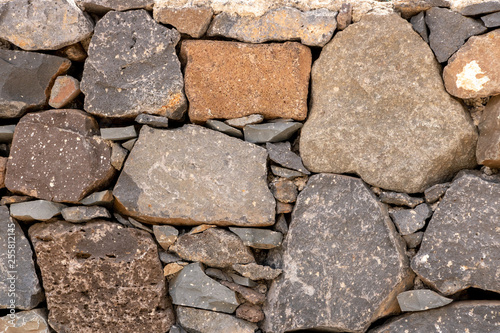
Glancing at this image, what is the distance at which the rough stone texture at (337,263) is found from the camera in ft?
6.77

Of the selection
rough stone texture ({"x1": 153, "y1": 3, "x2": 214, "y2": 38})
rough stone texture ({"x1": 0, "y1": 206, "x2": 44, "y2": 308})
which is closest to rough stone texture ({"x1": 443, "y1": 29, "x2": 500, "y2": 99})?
rough stone texture ({"x1": 153, "y1": 3, "x2": 214, "y2": 38})

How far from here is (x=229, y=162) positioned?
220cm

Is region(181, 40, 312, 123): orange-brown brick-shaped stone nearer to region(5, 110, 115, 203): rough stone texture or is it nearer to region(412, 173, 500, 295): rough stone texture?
region(5, 110, 115, 203): rough stone texture

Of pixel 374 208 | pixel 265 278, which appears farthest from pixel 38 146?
pixel 374 208

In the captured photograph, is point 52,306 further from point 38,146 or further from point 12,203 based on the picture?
point 38,146

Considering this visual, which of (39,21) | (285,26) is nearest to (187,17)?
(285,26)

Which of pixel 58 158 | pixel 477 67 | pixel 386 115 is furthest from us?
pixel 58 158

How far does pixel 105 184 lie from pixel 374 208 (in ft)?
4.37

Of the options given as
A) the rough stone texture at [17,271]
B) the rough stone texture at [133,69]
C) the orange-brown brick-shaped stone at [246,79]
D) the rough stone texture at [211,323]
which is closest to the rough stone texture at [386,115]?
the orange-brown brick-shaped stone at [246,79]

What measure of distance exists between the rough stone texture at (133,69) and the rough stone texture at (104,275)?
61 centimetres

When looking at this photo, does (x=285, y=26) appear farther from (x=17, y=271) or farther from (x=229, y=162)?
(x=17, y=271)

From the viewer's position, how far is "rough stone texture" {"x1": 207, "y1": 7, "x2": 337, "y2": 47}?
2.14 m

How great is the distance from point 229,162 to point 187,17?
0.74 metres

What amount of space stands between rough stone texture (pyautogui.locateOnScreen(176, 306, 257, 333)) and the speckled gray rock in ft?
0.11
